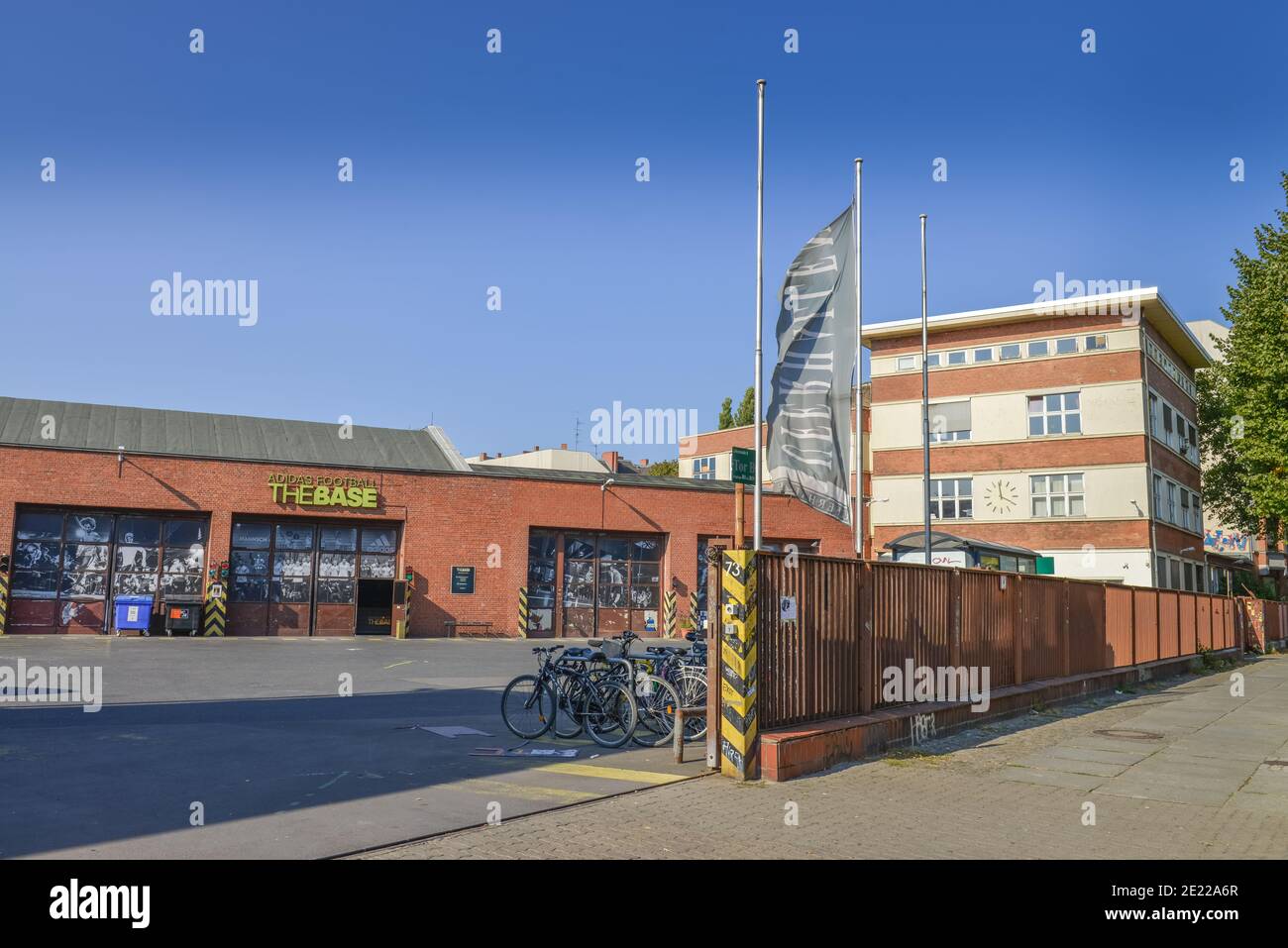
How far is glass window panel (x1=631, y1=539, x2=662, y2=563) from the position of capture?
119ft

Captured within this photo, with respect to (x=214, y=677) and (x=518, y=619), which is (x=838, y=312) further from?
(x=518, y=619)

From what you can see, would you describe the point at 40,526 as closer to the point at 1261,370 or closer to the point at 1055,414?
the point at 1055,414

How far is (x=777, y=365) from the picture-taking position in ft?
46.7

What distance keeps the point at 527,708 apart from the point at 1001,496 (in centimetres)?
3354

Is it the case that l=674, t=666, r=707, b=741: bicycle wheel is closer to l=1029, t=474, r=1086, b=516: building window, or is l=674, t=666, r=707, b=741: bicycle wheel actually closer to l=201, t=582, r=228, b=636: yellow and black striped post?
l=201, t=582, r=228, b=636: yellow and black striped post

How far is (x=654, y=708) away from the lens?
12047 millimetres

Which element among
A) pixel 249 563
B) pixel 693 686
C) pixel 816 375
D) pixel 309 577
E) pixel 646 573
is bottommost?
pixel 693 686

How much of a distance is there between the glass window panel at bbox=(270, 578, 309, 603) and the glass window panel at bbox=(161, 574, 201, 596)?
6.86ft

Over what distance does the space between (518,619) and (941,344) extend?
73.9 ft

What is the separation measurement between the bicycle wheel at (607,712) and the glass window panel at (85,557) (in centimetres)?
2203

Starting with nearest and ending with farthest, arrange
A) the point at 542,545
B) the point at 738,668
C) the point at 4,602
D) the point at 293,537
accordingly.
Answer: the point at 738,668 → the point at 4,602 → the point at 293,537 → the point at 542,545

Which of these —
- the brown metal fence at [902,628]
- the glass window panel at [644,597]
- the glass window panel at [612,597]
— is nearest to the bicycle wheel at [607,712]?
the brown metal fence at [902,628]

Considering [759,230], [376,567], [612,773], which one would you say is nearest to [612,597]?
[376,567]

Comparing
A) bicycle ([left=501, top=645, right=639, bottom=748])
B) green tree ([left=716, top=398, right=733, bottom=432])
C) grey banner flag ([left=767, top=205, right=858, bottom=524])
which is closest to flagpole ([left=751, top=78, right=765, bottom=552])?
grey banner flag ([left=767, top=205, right=858, bottom=524])
